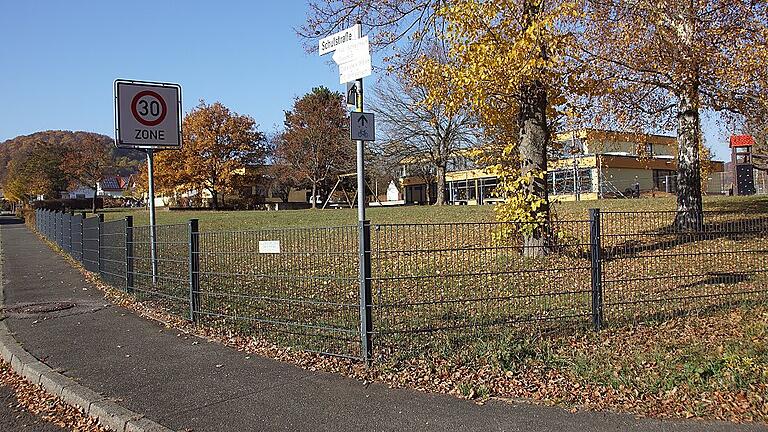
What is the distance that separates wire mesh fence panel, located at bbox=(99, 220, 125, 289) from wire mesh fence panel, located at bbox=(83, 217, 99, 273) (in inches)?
23.1

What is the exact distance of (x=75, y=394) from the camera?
545 centimetres

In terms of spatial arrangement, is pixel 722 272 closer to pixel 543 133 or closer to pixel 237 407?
pixel 543 133

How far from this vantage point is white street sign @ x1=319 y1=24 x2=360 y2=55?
254 inches

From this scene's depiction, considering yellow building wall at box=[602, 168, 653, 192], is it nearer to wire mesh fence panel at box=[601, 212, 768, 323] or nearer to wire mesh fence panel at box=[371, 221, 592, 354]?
wire mesh fence panel at box=[601, 212, 768, 323]

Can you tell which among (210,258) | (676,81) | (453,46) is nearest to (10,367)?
(210,258)

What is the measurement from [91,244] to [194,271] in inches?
289

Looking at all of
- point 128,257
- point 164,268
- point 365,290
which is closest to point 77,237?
point 128,257

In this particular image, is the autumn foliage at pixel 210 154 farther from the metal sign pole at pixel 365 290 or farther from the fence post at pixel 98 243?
the metal sign pole at pixel 365 290

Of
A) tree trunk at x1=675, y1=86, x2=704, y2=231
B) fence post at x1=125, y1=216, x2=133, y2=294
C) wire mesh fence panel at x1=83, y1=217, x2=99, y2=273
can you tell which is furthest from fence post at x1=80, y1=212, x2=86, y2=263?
tree trunk at x1=675, y1=86, x2=704, y2=231

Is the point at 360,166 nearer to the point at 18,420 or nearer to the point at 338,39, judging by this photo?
the point at 338,39

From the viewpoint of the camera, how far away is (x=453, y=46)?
9.88m

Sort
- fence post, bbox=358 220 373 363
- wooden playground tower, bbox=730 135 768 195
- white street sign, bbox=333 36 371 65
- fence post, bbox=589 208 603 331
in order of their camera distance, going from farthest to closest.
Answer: wooden playground tower, bbox=730 135 768 195 < fence post, bbox=589 208 603 331 < white street sign, bbox=333 36 371 65 < fence post, bbox=358 220 373 363

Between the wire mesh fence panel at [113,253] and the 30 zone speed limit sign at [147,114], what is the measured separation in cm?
164

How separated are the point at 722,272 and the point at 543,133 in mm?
4204
